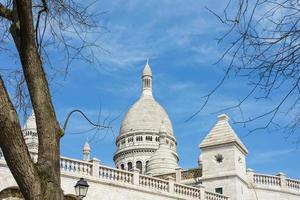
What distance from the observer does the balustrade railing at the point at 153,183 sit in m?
29.1

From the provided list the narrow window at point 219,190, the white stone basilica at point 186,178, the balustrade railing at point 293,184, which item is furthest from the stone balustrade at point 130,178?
the balustrade railing at point 293,184

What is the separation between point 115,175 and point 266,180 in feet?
41.9

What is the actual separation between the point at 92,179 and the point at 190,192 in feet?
23.5

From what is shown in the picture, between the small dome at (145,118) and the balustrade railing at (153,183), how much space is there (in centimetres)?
5179

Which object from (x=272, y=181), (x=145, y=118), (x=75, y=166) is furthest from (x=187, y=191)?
(x=145, y=118)

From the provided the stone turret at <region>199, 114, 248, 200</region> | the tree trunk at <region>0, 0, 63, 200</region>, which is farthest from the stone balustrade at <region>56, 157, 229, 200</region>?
the tree trunk at <region>0, 0, 63, 200</region>

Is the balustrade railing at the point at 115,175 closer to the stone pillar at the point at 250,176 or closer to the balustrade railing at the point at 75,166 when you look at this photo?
the balustrade railing at the point at 75,166

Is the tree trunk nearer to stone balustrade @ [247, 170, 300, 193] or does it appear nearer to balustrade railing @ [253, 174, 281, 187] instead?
stone balustrade @ [247, 170, 300, 193]

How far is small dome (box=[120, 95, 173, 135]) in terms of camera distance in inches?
3297

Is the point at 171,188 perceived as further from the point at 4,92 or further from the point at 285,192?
the point at 4,92

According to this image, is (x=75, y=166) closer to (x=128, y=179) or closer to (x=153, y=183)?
(x=128, y=179)

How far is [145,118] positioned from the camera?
276ft

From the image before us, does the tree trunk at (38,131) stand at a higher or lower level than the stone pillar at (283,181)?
lower

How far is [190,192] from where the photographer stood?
3156cm
